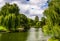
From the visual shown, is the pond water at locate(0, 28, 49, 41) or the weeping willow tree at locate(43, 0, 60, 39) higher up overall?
the weeping willow tree at locate(43, 0, 60, 39)

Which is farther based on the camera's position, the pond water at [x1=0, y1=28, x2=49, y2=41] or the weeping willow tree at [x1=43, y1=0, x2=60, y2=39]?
the pond water at [x1=0, y1=28, x2=49, y2=41]

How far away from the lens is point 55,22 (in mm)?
16578

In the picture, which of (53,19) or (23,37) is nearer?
(53,19)

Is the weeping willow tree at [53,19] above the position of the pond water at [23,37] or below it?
above

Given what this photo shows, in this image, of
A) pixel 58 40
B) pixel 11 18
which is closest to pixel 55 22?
pixel 58 40

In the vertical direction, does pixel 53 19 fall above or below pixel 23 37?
above

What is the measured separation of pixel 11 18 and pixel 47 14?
72.8ft

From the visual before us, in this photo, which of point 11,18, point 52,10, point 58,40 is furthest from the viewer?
point 11,18

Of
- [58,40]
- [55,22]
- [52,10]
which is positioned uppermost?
[52,10]

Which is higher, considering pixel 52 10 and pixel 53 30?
pixel 52 10

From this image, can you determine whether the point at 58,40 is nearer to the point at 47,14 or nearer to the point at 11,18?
the point at 47,14

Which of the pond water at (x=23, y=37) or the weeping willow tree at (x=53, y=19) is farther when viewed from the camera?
the pond water at (x=23, y=37)

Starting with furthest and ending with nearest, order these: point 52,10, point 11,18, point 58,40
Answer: point 11,18 < point 52,10 < point 58,40

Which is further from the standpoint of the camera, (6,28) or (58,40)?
(6,28)
